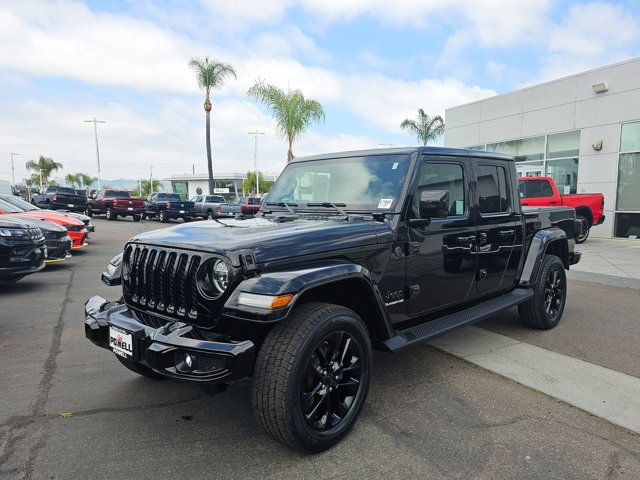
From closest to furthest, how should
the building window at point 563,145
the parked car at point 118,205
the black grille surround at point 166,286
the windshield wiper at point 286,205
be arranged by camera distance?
1. the black grille surround at point 166,286
2. the windshield wiper at point 286,205
3. the building window at point 563,145
4. the parked car at point 118,205

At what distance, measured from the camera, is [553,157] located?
17.3 m

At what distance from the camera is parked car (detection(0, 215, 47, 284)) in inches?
246

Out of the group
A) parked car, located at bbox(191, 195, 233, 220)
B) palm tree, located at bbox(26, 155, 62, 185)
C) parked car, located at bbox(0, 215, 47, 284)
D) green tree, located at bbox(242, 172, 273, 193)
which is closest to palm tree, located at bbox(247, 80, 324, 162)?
parked car, located at bbox(191, 195, 233, 220)

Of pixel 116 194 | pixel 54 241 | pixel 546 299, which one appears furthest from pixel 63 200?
pixel 546 299

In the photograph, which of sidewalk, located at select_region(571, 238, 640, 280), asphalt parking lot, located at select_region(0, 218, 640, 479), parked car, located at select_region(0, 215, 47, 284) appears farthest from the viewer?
sidewalk, located at select_region(571, 238, 640, 280)

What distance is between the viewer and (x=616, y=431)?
2988mm

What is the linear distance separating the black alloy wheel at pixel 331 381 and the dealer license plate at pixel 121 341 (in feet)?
3.42

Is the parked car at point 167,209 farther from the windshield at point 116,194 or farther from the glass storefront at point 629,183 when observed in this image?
the glass storefront at point 629,183

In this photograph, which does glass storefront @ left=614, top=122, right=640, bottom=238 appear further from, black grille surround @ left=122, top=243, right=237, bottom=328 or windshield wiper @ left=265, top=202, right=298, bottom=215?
black grille surround @ left=122, top=243, right=237, bottom=328

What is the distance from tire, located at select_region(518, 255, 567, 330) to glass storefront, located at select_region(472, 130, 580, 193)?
1193 cm

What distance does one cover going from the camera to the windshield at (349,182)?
355 centimetres

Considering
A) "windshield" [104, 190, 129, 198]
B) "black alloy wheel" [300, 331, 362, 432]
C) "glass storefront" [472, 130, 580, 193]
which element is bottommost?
"black alloy wheel" [300, 331, 362, 432]

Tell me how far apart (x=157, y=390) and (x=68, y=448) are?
85cm

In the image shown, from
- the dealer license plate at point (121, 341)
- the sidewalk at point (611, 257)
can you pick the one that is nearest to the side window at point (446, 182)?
the dealer license plate at point (121, 341)
